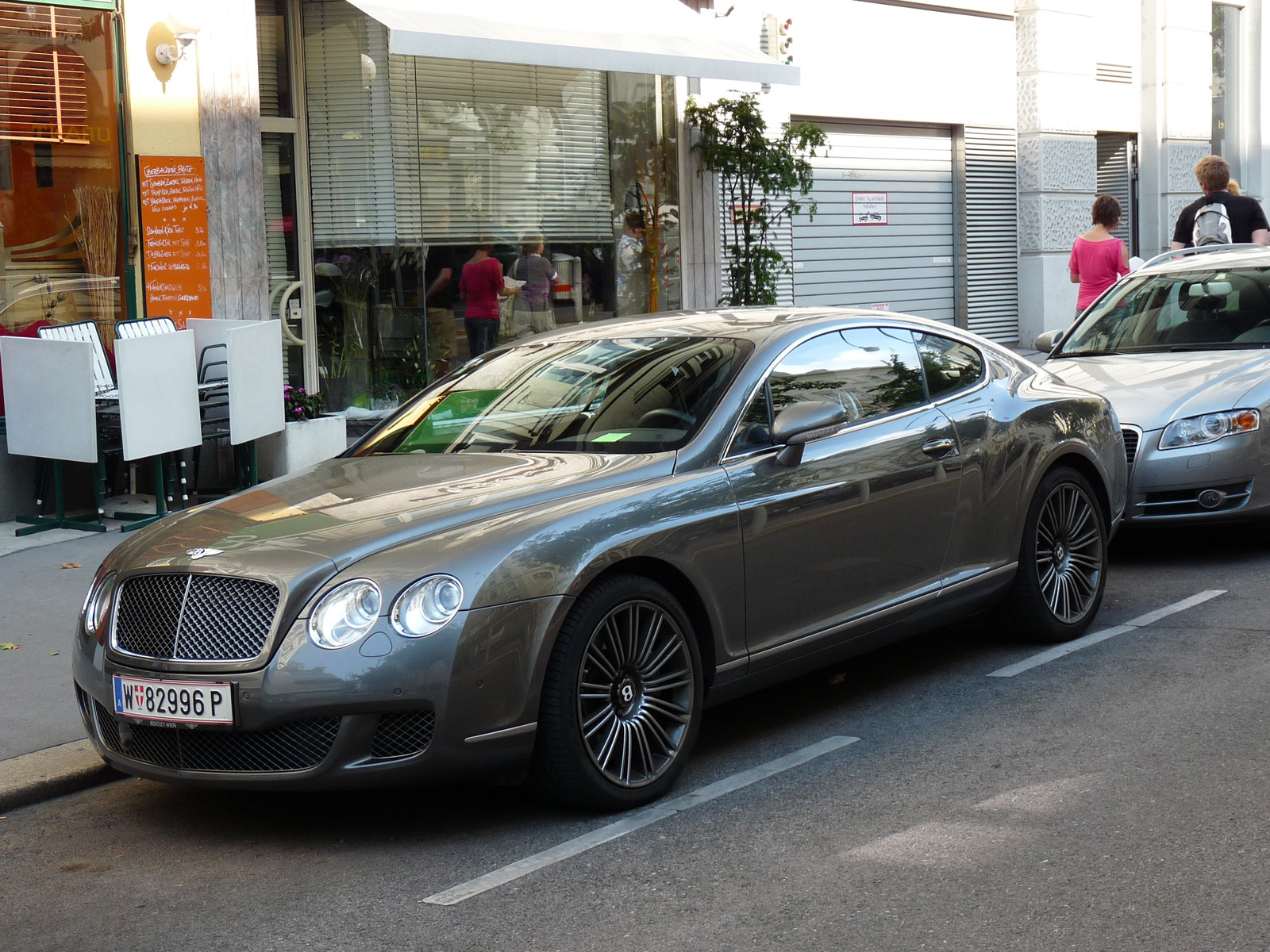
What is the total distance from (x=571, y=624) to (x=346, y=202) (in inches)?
352

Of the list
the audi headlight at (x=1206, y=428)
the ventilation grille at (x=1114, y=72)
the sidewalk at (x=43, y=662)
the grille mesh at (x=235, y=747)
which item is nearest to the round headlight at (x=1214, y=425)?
the audi headlight at (x=1206, y=428)

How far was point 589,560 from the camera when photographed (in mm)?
4473

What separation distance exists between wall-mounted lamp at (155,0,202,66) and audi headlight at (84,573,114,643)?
22.1ft

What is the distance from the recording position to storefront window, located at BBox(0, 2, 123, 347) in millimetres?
10273

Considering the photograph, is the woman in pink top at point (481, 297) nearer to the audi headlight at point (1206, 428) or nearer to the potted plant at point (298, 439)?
the potted plant at point (298, 439)

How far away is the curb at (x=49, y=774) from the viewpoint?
5.12m

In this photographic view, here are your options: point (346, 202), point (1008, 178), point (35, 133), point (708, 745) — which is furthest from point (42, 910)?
point (1008, 178)

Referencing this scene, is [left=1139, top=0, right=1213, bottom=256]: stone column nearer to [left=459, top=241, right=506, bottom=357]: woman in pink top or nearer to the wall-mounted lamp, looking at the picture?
[left=459, top=241, right=506, bottom=357]: woman in pink top

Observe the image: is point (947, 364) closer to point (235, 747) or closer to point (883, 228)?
point (235, 747)

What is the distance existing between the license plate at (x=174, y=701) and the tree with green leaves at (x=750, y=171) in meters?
10.3

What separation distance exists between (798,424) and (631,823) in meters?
1.45

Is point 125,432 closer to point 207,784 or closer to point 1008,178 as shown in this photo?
point 207,784

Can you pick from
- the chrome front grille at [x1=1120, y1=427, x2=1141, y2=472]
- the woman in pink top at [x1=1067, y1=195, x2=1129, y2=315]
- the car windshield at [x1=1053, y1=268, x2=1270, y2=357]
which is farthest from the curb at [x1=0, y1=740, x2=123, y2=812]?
the woman in pink top at [x1=1067, y1=195, x2=1129, y2=315]

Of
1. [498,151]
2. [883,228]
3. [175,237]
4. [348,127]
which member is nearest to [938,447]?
[175,237]
